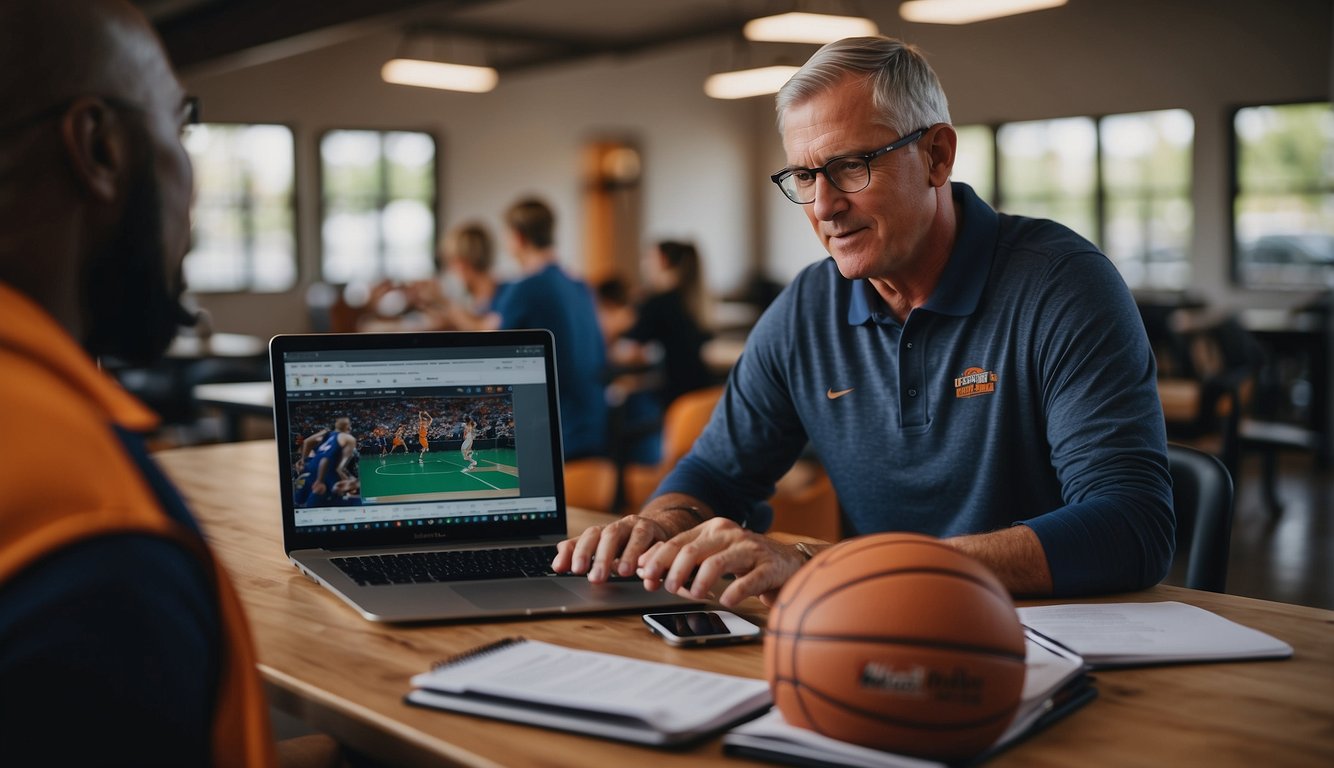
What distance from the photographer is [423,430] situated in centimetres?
158

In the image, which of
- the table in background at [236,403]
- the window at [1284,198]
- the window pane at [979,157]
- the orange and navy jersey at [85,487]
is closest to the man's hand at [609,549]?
the orange and navy jersey at [85,487]

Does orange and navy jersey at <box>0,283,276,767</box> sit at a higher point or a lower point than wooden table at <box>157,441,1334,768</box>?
higher

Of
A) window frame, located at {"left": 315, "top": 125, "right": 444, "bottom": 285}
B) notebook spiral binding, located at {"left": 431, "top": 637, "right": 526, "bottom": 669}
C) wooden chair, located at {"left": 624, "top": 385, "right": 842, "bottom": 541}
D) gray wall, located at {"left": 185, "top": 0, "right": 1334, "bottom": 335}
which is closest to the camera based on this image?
notebook spiral binding, located at {"left": 431, "top": 637, "right": 526, "bottom": 669}

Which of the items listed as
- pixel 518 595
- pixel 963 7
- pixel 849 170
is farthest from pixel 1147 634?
pixel 963 7

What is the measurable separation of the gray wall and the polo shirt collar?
8158 mm

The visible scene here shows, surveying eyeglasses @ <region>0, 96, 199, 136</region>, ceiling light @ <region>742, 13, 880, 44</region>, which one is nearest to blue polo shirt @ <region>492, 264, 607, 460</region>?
ceiling light @ <region>742, 13, 880, 44</region>

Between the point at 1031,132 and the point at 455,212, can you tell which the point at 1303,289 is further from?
the point at 455,212

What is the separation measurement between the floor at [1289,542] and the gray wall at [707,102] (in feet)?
11.7

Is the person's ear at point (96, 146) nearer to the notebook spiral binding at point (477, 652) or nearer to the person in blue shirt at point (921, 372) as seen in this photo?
the notebook spiral binding at point (477, 652)

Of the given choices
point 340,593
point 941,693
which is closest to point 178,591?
point 941,693

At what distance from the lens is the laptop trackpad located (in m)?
1.29

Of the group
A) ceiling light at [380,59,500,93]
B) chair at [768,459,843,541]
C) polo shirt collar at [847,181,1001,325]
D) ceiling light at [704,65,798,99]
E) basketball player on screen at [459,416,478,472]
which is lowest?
chair at [768,459,843,541]

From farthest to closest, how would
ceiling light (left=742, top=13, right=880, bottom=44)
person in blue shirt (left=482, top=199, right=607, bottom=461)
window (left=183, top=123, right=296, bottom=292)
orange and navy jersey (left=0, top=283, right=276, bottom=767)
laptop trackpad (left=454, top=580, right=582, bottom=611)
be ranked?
1. window (left=183, top=123, right=296, bottom=292)
2. ceiling light (left=742, top=13, right=880, bottom=44)
3. person in blue shirt (left=482, top=199, right=607, bottom=461)
4. laptop trackpad (left=454, top=580, right=582, bottom=611)
5. orange and navy jersey (left=0, top=283, right=276, bottom=767)

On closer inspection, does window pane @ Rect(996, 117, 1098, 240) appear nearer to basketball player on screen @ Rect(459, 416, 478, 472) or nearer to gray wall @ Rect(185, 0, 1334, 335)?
gray wall @ Rect(185, 0, 1334, 335)
